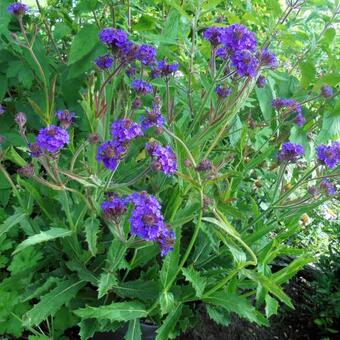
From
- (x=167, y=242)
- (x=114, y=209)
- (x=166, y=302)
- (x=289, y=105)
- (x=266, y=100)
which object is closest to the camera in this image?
(x=114, y=209)

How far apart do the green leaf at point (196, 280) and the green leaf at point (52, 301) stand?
382 millimetres

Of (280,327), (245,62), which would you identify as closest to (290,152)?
(245,62)

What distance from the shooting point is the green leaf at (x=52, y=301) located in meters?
1.53

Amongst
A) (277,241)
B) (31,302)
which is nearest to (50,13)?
(31,302)

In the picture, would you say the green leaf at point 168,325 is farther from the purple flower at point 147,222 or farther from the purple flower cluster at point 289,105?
the purple flower cluster at point 289,105

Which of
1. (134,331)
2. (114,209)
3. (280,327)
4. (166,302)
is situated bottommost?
(280,327)

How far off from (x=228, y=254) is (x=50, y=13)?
142 centimetres

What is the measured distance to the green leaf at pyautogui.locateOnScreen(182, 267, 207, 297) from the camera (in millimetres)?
1547

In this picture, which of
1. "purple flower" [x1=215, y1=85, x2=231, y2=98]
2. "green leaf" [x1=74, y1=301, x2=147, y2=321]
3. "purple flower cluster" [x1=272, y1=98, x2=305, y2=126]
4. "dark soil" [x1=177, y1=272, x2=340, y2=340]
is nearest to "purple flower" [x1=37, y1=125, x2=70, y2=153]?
"green leaf" [x1=74, y1=301, x2=147, y2=321]

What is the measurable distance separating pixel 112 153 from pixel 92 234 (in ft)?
1.03

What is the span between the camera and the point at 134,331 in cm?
162

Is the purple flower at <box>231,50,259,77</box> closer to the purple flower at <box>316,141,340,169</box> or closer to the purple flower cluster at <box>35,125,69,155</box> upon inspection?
the purple flower at <box>316,141,340,169</box>

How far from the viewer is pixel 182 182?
5.39 ft

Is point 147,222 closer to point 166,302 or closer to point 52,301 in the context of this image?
point 166,302
